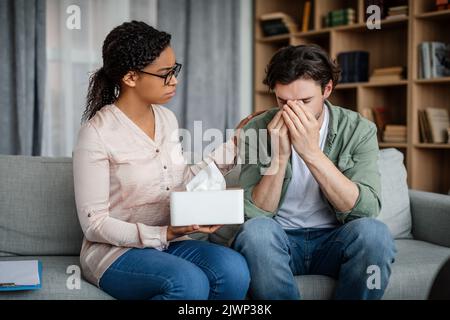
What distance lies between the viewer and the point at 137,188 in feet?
5.08

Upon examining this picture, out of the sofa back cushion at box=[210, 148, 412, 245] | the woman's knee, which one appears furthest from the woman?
the sofa back cushion at box=[210, 148, 412, 245]

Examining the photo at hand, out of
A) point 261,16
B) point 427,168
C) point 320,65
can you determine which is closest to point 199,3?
point 261,16

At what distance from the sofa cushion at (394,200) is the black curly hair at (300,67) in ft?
1.81

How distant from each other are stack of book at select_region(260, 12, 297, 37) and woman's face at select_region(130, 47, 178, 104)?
2.59 m

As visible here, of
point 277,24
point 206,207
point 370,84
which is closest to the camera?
point 206,207

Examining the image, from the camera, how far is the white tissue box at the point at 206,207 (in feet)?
4.44

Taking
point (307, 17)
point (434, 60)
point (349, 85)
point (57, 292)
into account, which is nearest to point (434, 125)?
point (434, 60)

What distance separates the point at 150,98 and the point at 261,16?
274 centimetres

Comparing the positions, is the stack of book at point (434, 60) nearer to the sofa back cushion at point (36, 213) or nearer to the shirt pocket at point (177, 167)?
the shirt pocket at point (177, 167)

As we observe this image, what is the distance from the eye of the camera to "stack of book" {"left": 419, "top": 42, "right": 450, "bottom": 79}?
3.27m

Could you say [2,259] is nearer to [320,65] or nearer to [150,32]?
[150,32]

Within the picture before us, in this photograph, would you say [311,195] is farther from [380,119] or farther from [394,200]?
[380,119]

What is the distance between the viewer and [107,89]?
64.9 inches

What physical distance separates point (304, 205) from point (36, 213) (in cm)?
88
